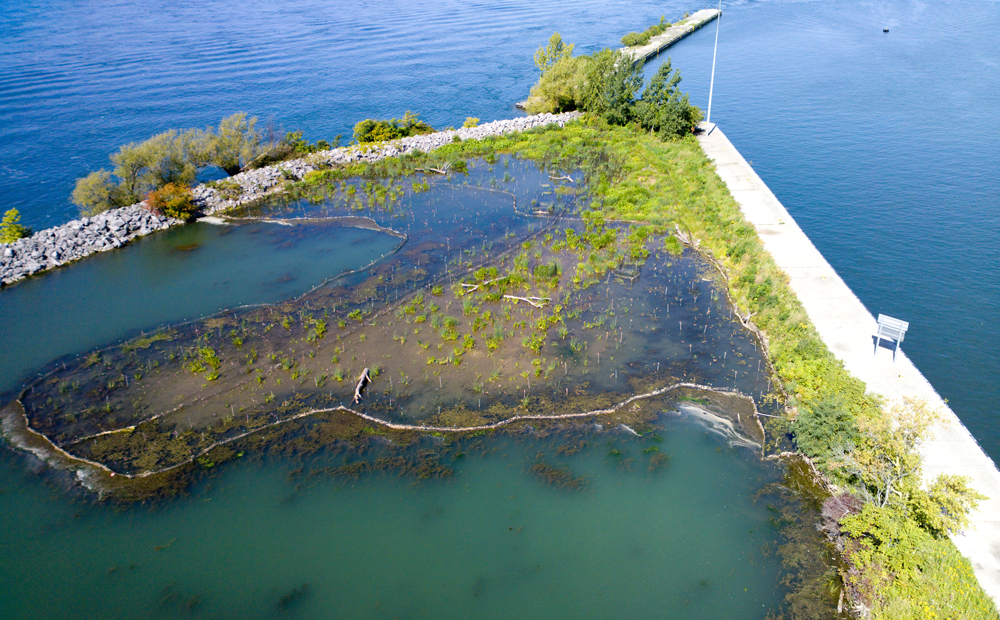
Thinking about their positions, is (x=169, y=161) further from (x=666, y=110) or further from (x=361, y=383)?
(x=666, y=110)

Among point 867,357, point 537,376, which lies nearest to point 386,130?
point 537,376

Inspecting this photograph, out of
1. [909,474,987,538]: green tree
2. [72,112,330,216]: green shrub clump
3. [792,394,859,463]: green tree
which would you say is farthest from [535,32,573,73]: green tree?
[909,474,987,538]: green tree

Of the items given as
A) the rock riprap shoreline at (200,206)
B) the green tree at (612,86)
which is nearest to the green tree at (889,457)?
the rock riprap shoreline at (200,206)

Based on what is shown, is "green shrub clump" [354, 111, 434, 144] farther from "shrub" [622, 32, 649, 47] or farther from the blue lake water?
"shrub" [622, 32, 649, 47]

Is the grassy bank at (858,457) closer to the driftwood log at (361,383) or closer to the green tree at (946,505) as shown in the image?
the green tree at (946,505)

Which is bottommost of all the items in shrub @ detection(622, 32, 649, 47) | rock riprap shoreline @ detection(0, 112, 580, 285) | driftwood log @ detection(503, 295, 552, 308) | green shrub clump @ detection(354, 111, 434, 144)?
driftwood log @ detection(503, 295, 552, 308)
